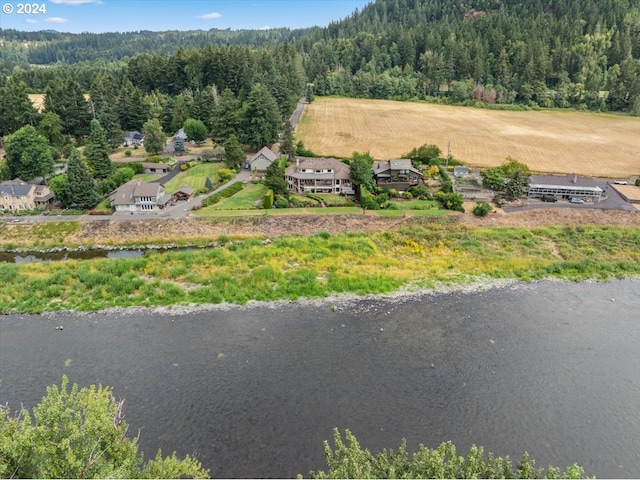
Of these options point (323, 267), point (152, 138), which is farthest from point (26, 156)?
point (323, 267)

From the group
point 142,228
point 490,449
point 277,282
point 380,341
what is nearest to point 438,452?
point 490,449

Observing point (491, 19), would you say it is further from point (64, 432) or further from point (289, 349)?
point (64, 432)

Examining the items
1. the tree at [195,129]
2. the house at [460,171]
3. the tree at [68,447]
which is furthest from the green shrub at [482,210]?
the tree at [195,129]

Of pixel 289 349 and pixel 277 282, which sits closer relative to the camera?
pixel 289 349

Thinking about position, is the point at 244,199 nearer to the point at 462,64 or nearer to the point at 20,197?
the point at 20,197

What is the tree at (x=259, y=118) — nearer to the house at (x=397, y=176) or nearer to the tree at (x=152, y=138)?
the tree at (x=152, y=138)

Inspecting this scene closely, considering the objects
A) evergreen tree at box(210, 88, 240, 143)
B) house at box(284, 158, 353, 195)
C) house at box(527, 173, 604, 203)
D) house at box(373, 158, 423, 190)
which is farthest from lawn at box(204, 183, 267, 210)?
house at box(527, 173, 604, 203)

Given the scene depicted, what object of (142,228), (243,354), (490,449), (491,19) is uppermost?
(491,19)
